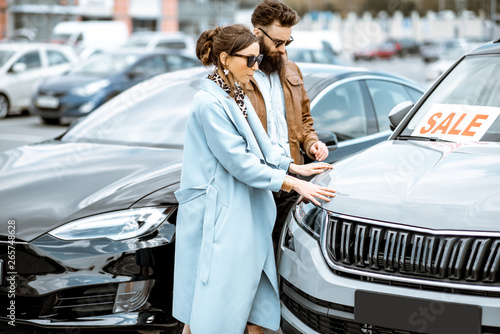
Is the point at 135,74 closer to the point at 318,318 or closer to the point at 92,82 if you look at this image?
the point at 92,82

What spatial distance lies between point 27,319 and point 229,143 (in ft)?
4.44

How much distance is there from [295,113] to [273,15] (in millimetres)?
524

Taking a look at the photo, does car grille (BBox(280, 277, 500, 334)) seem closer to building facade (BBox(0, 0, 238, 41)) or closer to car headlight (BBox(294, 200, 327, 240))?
car headlight (BBox(294, 200, 327, 240))

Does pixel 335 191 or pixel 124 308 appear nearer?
pixel 335 191

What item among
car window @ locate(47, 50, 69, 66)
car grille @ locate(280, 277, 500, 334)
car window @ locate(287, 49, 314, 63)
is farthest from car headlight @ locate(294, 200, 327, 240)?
car window @ locate(287, 49, 314, 63)

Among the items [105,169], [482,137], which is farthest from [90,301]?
[482,137]

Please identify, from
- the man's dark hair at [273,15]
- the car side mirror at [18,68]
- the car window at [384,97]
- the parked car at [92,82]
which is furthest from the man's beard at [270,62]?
the car side mirror at [18,68]

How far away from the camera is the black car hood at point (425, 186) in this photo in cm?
234

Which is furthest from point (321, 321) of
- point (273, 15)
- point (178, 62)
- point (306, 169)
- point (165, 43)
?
point (165, 43)

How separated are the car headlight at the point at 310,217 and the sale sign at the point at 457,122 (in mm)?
823

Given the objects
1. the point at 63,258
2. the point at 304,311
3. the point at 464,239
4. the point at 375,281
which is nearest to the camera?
the point at 464,239

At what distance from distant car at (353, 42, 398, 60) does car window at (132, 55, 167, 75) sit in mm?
42941

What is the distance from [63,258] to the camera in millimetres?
3027

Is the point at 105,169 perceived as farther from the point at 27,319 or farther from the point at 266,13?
the point at 266,13
